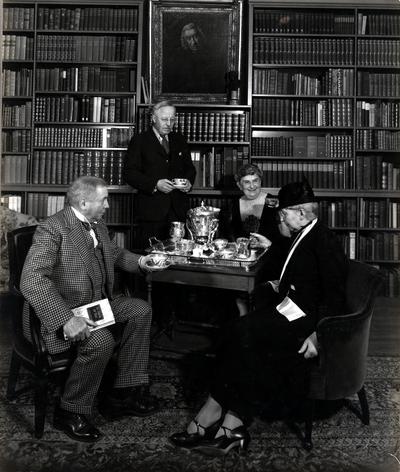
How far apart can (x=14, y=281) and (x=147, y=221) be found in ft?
4.99

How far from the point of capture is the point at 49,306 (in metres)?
1.92

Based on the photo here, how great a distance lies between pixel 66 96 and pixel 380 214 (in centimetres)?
332

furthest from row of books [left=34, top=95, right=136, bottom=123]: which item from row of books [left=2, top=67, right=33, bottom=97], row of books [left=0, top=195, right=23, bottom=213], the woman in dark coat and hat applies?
the woman in dark coat and hat

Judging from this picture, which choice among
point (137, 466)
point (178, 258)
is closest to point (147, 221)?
point (178, 258)

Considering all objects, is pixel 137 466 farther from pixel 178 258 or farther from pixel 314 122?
pixel 314 122

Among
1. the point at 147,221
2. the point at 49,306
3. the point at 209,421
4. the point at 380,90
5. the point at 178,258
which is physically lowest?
the point at 209,421

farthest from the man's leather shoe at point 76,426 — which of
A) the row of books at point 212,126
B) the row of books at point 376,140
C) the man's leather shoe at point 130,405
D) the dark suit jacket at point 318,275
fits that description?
the row of books at point 376,140

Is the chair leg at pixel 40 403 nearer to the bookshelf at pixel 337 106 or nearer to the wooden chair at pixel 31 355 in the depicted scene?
the wooden chair at pixel 31 355

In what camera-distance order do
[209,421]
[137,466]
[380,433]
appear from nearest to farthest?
[137,466]
[209,421]
[380,433]

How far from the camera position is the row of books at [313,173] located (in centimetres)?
462

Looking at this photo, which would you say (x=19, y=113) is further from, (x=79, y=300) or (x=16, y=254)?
(x=79, y=300)

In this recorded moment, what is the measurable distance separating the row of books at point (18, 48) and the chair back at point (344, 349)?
4010 mm

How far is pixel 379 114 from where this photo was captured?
4566 mm

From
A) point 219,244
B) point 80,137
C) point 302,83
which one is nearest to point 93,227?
point 219,244
